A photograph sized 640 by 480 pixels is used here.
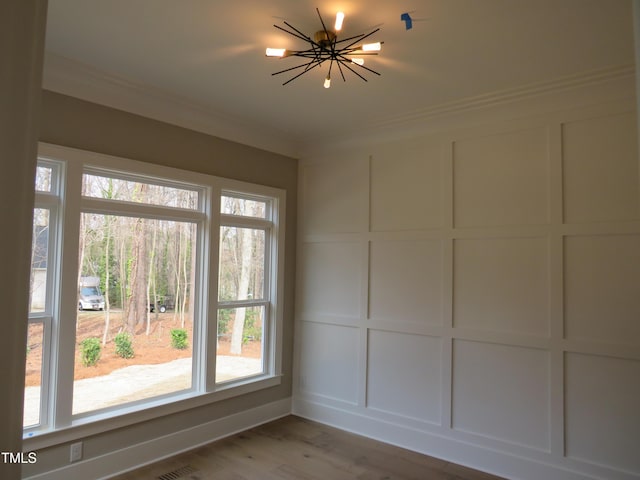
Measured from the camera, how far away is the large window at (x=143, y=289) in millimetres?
2881

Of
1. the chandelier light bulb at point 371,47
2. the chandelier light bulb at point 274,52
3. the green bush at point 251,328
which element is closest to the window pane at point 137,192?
the green bush at point 251,328

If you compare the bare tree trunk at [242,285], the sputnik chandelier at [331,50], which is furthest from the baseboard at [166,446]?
the sputnik chandelier at [331,50]

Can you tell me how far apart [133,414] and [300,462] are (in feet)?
4.38

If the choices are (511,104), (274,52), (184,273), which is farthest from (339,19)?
(184,273)

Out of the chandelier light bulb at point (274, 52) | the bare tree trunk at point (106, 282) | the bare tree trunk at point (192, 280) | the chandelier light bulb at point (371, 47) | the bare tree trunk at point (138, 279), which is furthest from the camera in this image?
the bare tree trunk at point (192, 280)

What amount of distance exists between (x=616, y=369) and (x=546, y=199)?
123cm

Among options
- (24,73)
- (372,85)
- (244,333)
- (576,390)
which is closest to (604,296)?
(576,390)

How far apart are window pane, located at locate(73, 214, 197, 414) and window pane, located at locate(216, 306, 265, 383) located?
331 millimetres

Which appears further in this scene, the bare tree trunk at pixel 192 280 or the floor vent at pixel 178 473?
the bare tree trunk at pixel 192 280

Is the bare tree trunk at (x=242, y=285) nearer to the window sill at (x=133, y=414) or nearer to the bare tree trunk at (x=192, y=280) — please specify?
the window sill at (x=133, y=414)

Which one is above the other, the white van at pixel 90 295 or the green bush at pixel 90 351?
the white van at pixel 90 295

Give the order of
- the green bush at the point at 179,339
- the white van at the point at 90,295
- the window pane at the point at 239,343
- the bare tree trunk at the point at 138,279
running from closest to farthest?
the white van at the point at 90,295
the bare tree trunk at the point at 138,279
the green bush at the point at 179,339
the window pane at the point at 239,343

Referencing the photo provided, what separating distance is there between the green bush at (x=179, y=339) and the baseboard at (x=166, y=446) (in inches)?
26.8

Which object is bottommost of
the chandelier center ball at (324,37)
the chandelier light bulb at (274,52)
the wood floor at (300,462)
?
the wood floor at (300,462)
